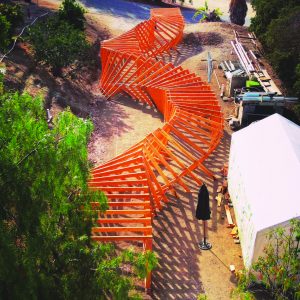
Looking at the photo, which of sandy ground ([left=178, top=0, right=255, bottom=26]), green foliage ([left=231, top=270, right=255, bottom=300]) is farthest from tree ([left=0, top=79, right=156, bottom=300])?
sandy ground ([left=178, top=0, right=255, bottom=26])

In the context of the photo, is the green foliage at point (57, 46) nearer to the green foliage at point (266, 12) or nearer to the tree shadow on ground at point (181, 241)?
the tree shadow on ground at point (181, 241)

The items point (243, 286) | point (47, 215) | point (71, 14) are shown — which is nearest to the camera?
point (47, 215)

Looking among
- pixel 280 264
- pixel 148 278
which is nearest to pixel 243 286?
pixel 280 264

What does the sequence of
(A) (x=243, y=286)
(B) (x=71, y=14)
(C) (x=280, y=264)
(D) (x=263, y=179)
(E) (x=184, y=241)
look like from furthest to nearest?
(B) (x=71, y=14) → (E) (x=184, y=241) → (D) (x=263, y=179) → (C) (x=280, y=264) → (A) (x=243, y=286)

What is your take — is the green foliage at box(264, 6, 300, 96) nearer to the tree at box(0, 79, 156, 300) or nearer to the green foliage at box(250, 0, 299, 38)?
the green foliage at box(250, 0, 299, 38)

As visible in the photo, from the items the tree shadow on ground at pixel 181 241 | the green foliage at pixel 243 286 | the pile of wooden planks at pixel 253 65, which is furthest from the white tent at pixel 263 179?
the pile of wooden planks at pixel 253 65

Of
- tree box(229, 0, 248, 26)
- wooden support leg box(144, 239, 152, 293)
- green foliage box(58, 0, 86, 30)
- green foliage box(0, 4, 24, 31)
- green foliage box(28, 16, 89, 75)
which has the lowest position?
wooden support leg box(144, 239, 152, 293)

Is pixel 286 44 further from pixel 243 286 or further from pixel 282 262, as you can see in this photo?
pixel 243 286
